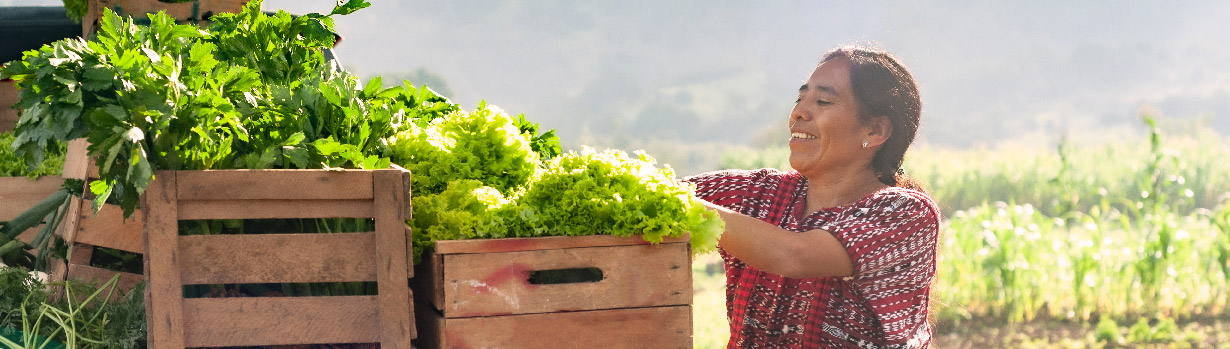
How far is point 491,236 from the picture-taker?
5.77 feet

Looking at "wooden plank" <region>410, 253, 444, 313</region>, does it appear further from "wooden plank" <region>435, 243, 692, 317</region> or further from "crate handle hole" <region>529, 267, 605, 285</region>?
"crate handle hole" <region>529, 267, 605, 285</region>

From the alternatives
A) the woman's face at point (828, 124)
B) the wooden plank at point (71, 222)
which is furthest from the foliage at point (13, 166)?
the woman's face at point (828, 124)

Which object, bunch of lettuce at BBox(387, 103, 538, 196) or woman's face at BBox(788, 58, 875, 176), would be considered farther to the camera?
woman's face at BBox(788, 58, 875, 176)

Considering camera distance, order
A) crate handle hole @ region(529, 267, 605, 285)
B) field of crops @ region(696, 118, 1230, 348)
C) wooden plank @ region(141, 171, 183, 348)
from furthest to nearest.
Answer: field of crops @ region(696, 118, 1230, 348)
crate handle hole @ region(529, 267, 605, 285)
wooden plank @ region(141, 171, 183, 348)

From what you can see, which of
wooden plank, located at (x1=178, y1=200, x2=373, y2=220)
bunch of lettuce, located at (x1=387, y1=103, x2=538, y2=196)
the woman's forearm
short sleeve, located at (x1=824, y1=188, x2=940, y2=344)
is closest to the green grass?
short sleeve, located at (x1=824, y1=188, x2=940, y2=344)

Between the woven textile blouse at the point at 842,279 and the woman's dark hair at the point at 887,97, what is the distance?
0.19 metres

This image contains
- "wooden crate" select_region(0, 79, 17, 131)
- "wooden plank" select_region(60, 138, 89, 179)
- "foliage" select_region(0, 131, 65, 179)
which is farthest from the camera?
"wooden crate" select_region(0, 79, 17, 131)

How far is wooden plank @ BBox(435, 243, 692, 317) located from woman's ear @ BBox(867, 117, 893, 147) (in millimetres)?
947

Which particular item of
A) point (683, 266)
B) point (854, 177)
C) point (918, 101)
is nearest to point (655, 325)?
point (683, 266)

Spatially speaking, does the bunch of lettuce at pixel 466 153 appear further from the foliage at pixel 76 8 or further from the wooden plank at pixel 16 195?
the foliage at pixel 76 8

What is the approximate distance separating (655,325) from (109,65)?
1.03 metres

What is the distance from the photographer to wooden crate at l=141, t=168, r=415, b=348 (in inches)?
64.9

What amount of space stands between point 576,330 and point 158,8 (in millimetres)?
1737

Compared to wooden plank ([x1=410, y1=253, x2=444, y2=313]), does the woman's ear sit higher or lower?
higher
